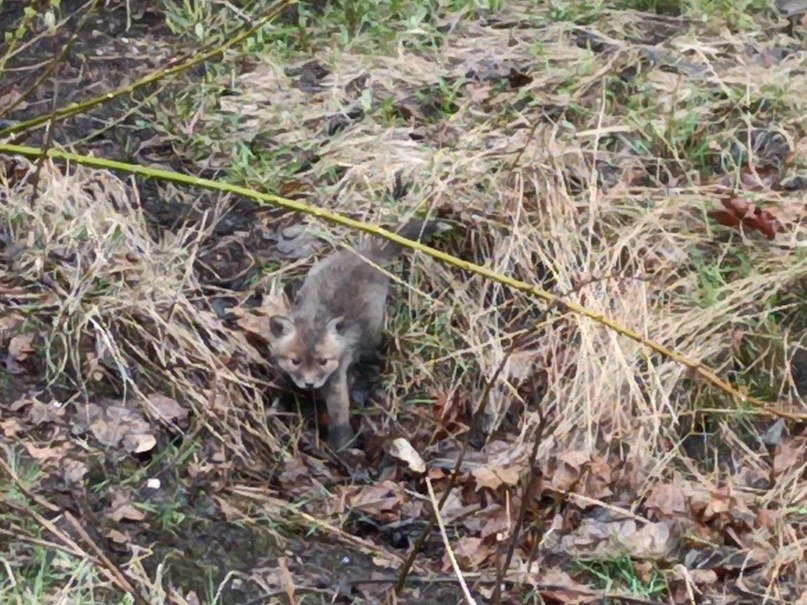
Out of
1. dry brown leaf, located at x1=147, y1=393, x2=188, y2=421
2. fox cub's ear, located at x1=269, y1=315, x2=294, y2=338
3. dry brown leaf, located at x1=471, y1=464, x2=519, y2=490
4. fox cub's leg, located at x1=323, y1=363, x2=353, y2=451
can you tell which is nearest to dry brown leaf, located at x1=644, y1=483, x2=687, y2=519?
dry brown leaf, located at x1=471, y1=464, x2=519, y2=490

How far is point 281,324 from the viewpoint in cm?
550

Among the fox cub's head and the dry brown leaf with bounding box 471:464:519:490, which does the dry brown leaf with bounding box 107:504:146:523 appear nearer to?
the fox cub's head

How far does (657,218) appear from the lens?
5.69 meters

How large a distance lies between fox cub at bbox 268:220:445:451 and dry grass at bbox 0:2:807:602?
0.44 ft

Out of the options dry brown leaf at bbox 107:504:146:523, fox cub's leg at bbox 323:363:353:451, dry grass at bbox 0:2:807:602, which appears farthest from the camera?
fox cub's leg at bbox 323:363:353:451

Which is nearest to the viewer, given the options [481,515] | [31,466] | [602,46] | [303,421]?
[31,466]

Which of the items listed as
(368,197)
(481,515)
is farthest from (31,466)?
(368,197)

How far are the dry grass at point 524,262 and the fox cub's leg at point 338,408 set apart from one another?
15cm

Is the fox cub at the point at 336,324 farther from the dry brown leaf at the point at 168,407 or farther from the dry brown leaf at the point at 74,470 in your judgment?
the dry brown leaf at the point at 74,470

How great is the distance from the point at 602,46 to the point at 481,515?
276cm

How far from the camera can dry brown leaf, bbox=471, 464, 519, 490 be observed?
5.02 metres

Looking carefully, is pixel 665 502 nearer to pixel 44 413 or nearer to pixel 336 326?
pixel 336 326

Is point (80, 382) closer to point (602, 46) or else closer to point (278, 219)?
point (278, 219)

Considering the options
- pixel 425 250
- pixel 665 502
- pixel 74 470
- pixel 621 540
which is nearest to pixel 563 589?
pixel 621 540
